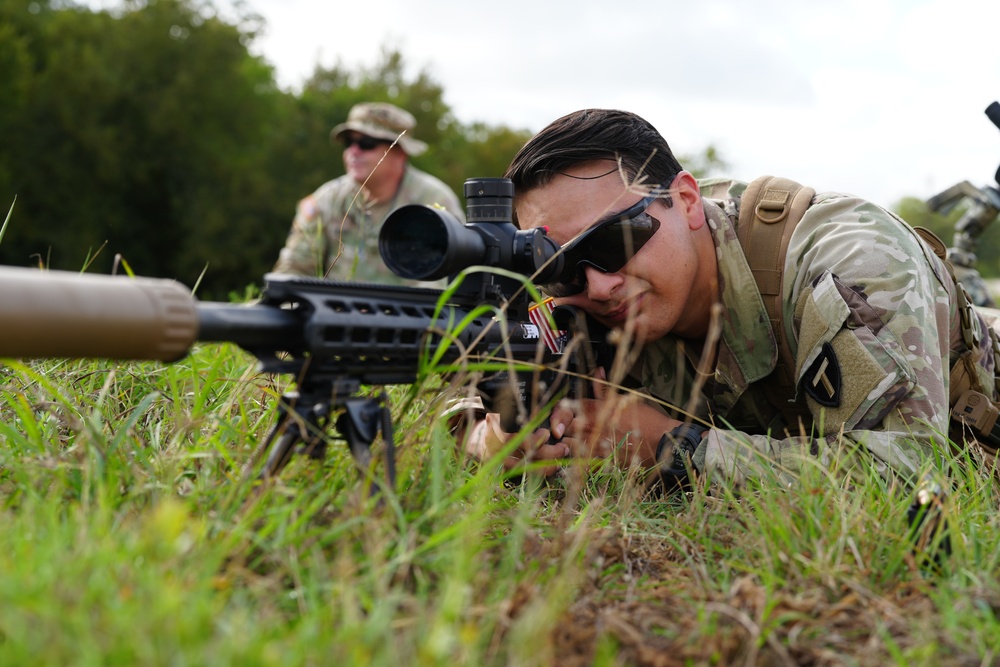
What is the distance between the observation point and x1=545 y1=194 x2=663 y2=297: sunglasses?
3135 mm

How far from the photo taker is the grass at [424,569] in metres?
1.46

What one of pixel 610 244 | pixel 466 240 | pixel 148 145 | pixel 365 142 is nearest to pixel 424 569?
Answer: pixel 466 240

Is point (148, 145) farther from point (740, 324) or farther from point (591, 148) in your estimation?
point (740, 324)

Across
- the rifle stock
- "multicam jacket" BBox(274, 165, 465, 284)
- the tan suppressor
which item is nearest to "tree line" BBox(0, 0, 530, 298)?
"multicam jacket" BBox(274, 165, 465, 284)

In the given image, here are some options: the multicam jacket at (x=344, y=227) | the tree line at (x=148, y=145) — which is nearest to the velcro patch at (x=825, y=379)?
the multicam jacket at (x=344, y=227)

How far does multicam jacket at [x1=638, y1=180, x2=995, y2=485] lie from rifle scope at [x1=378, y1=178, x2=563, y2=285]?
794 mm

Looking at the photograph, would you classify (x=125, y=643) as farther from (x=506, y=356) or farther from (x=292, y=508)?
(x=506, y=356)

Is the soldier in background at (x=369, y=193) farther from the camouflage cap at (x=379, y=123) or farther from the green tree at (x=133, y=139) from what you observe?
the green tree at (x=133, y=139)

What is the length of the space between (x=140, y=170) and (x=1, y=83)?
3.37 m

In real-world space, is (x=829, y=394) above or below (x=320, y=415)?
below

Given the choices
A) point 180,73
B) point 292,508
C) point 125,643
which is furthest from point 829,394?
point 180,73

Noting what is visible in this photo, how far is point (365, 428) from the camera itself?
7.14 feet

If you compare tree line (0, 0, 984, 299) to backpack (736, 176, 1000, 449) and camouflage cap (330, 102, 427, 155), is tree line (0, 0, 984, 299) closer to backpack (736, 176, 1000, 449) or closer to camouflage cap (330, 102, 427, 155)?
camouflage cap (330, 102, 427, 155)

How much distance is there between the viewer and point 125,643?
136cm
